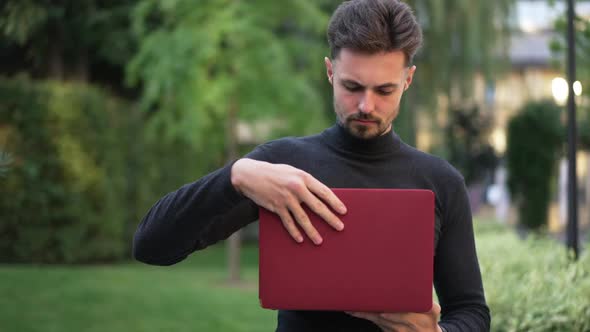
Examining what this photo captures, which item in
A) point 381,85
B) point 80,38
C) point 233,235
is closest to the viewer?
point 381,85

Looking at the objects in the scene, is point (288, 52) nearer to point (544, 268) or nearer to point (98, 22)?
point (98, 22)

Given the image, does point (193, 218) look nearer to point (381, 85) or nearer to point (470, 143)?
point (381, 85)

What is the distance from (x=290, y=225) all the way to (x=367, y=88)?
0.37m

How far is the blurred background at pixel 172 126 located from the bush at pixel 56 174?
25 mm

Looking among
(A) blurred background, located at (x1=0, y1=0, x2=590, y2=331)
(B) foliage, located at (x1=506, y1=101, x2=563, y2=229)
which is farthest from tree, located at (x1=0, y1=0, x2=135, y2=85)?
(B) foliage, located at (x1=506, y1=101, x2=563, y2=229)

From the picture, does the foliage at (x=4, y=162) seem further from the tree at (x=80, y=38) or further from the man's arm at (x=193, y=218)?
Answer: the tree at (x=80, y=38)

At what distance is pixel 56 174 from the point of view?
1347 centimetres

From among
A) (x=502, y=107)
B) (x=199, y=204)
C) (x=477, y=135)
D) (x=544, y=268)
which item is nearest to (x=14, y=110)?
(x=544, y=268)

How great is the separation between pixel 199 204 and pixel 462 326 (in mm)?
657

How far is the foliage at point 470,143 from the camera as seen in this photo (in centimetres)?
2648

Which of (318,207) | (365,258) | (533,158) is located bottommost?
(533,158)

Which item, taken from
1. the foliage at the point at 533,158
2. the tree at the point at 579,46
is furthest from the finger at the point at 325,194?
the foliage at the point at 533,158

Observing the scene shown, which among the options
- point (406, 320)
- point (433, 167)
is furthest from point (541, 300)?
point (406, 320)

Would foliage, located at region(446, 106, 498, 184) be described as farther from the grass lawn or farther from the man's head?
the man's head
